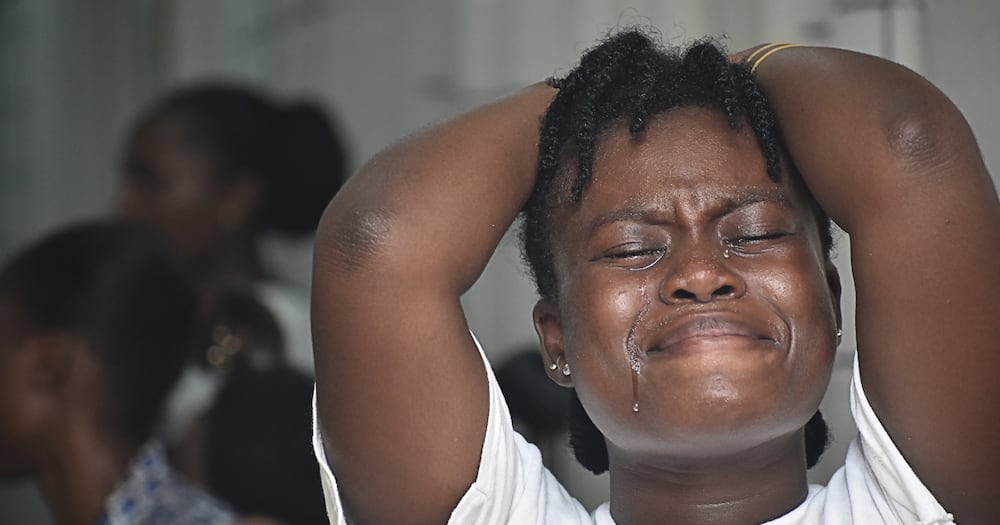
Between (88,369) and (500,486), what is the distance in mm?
1398

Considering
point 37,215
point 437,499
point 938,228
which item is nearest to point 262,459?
point 437,499

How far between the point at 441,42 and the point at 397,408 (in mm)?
2170

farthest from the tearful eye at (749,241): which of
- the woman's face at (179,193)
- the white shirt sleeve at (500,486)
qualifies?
the woman's face at (179,193)

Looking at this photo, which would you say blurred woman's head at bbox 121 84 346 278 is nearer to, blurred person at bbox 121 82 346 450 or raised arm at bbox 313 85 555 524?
blurred person at bbox 121 82 346 450

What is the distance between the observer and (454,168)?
1746 millimetres

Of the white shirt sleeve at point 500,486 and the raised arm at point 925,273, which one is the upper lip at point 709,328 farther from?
the white shirt sleeve at point 500,486

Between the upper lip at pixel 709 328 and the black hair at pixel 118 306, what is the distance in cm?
154

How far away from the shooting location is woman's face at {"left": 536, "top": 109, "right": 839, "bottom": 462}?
5.24ft

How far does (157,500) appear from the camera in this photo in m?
2.76

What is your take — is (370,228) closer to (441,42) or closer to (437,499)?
(437,499)

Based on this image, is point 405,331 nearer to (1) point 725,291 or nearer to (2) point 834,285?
(1) point 725,291

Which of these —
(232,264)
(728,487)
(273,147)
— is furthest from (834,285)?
(273,147)

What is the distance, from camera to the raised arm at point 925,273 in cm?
157

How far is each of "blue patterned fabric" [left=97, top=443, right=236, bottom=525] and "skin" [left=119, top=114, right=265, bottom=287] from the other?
41.4 inches
